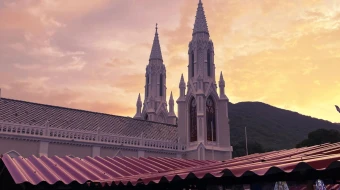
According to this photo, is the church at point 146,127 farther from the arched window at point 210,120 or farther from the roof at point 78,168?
the roof at point 78,168

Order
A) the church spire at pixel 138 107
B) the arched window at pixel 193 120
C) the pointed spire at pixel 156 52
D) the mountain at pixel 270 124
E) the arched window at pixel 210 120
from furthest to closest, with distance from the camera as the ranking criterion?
the mountain at pixel 270 124 < the church spire at pixel 138 107 < the pointed spire at pixel 156 52 < the arched window at pixel 210 120 < the arched window at pixel 193 120

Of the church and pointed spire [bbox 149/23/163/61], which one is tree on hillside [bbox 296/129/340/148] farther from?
pointed spire [bbox 149/23/163/61]

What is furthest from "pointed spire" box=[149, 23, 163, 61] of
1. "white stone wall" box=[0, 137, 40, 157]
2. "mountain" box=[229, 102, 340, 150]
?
"mountain" box=[229, 102, 340, 150]

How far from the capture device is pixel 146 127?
43.2 meters

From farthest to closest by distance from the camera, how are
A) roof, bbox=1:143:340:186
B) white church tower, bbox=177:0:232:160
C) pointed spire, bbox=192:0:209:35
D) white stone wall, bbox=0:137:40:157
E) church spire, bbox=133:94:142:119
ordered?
church spire, bbox=133:94:142:119 → pointed spire, bbox=192:0:209:35 → white church tower, bbox=177:0:232:160 → white stone wall, bbox=0:137:40:157 → roof, bbox=1:143:340:186

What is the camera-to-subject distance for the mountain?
4350 inches

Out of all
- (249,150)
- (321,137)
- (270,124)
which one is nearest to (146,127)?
(321,137)

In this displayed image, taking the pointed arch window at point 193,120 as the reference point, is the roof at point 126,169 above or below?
below

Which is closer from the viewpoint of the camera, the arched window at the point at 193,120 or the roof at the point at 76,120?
the roof at the point at 76,120

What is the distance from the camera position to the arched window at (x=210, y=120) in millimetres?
43250

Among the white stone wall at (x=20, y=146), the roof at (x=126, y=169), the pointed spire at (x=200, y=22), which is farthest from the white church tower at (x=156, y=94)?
the roof at (x=126, y=169)

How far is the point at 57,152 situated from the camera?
31.8 meters

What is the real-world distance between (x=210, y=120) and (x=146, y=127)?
820cm

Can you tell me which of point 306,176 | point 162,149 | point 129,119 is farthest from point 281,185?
point 129,119
